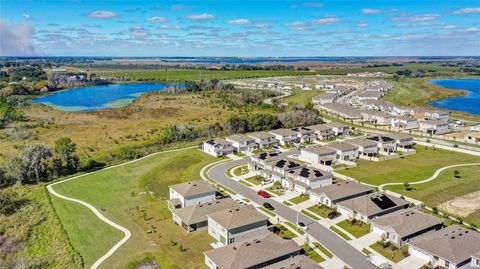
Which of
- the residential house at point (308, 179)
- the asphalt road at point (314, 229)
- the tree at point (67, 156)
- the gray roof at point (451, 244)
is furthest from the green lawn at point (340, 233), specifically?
the tree at point (67, 156)

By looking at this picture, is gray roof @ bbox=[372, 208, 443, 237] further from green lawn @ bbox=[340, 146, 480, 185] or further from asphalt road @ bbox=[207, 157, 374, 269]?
green lawn @ bbox=[340, 146, 480, 185]

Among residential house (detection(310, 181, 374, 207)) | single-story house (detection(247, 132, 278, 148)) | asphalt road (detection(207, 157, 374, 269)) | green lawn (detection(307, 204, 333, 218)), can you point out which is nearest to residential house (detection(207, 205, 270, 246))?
asphalt road (detection(207, 157, 374, 269))

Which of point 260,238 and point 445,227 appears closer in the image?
point 260,238

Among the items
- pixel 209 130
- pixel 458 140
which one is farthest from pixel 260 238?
pixel 458 140

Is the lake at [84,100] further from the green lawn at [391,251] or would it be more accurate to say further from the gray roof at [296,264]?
the green lawn at [391,251]

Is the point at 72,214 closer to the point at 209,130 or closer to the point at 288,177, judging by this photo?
the point at 288,177

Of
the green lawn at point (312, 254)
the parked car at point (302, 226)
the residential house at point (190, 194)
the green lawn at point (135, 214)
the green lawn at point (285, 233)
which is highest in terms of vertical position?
the residential house at point (190, 194)
